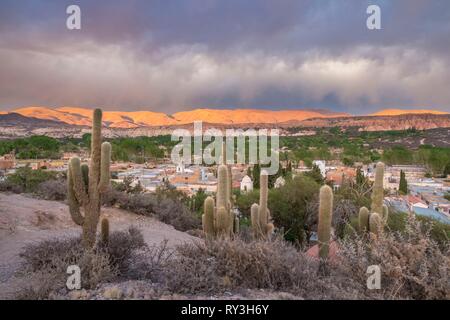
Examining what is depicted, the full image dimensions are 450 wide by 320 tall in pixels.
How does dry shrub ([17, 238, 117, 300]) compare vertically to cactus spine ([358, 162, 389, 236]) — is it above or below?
below

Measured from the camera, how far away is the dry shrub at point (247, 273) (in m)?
5.54

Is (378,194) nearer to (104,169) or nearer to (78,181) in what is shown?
(104,169)

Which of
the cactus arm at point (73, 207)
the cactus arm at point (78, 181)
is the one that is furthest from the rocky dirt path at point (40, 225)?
the cactus arm at point (78, 181)

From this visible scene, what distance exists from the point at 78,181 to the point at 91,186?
0.81ft

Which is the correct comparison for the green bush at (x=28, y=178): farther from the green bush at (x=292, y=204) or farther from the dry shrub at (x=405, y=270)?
the dry shrub at (x=405, y=270)

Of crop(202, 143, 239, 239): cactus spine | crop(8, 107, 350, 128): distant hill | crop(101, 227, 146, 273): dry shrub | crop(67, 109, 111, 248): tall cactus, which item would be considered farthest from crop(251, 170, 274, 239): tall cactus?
crop(8, 107, 350, 128): distant hill

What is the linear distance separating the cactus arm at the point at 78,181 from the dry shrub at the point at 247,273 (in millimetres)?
2479

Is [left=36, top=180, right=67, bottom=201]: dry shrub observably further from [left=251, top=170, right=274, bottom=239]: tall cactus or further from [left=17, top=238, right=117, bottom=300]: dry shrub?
[left=17, top=238, right=117, bottom=300]: dry shrub

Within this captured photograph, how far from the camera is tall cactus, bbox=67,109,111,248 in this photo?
300 inches

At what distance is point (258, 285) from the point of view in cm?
578

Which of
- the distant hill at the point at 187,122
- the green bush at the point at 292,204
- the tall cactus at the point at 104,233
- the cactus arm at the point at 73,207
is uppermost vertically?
the distant hill at the point at 187,122

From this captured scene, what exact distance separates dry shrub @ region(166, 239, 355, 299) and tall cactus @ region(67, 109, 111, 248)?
7.05ft

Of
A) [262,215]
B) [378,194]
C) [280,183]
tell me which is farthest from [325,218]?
[280,183]
